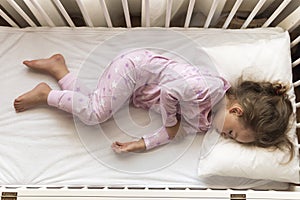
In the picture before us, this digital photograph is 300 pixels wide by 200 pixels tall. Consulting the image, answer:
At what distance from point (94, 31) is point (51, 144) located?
374 millimetres

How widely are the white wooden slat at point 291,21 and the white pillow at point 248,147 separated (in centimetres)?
3

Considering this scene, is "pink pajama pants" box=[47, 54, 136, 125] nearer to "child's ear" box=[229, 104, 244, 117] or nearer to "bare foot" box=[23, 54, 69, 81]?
"bare foot" box=[23, 54, 69, 81]

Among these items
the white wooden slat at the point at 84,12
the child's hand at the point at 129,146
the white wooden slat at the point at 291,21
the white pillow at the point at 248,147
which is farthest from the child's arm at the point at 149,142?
the white wooden slat at the point at 291,21

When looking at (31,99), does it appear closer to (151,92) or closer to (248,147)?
(151,92)

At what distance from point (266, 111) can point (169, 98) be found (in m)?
0.26

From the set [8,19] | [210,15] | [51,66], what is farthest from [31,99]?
[210,15]

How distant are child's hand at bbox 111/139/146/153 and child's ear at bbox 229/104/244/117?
0.88ft

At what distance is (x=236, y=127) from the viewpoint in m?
1.29

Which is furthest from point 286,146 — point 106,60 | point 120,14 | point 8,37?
point 8,37

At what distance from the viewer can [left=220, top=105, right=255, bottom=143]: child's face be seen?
128cm

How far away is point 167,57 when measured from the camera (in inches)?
55.6

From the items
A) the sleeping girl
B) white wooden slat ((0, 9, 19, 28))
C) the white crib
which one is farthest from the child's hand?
white wooden slat ((0, 9, 19, 28))

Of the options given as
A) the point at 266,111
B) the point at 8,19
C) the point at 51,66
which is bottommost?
the point at 266,111

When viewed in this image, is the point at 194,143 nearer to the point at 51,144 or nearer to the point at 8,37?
the point at 51,144
